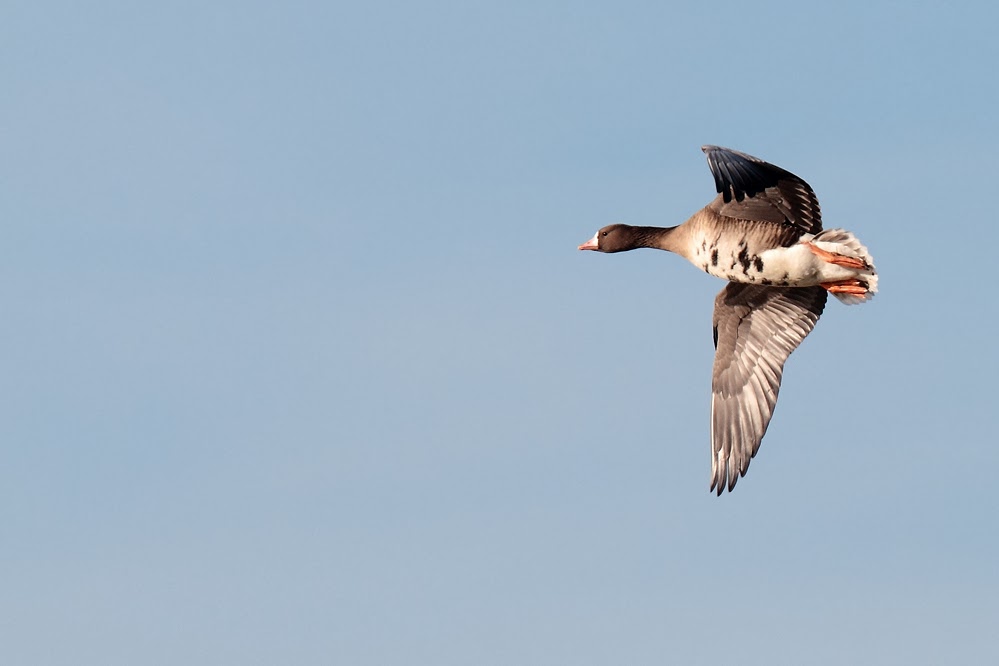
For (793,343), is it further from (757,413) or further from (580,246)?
(580,246)

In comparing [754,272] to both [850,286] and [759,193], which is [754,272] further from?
[850,286]

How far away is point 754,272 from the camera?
69.4 feet

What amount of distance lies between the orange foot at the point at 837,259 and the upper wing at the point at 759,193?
324mm

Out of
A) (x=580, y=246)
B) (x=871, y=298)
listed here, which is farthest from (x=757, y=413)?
(x=580, y=246)

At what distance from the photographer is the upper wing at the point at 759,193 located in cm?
1884

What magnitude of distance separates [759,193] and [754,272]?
3.70ft

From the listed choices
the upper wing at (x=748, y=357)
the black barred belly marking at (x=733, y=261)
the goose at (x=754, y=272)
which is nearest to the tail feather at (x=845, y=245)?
the goose at (x=754, y=272)

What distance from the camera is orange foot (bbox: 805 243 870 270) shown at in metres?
20.8

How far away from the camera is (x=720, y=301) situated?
2330 cm

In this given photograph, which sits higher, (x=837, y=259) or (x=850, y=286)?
(x=837, y=259)

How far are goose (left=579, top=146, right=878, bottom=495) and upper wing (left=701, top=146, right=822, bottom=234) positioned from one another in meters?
0.01

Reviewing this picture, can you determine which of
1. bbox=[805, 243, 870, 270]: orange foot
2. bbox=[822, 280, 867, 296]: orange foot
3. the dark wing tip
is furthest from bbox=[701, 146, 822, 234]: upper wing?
bbox=[822, 280, 867, 296]: orange foot

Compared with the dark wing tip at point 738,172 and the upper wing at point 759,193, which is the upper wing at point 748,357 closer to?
the upper wing at point 759,193

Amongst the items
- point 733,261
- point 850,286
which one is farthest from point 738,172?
point 850,286
